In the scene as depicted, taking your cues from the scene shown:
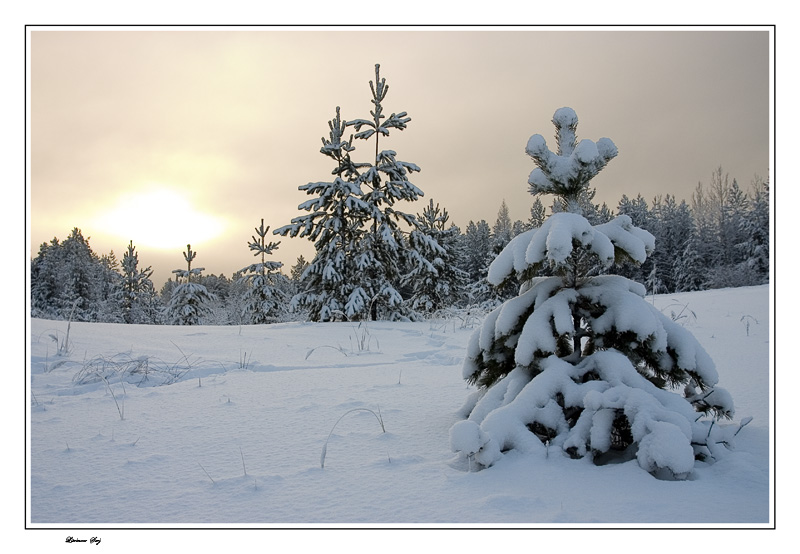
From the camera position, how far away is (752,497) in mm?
1885

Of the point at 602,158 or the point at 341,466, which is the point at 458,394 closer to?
the point at 341,466

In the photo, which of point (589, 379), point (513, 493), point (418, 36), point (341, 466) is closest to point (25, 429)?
point (341, 466)

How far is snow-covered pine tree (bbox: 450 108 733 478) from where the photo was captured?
214 cm

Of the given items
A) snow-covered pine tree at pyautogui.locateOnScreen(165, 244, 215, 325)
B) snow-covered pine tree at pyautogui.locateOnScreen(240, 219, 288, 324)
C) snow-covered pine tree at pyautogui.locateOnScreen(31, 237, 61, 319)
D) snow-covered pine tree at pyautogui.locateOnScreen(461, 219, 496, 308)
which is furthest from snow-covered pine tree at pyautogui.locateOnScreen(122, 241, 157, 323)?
snow-covered pine tree at pyautogui.locateOnScreen(461, 219, 496, 308)

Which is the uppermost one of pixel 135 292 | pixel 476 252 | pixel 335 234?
pixel 476 252

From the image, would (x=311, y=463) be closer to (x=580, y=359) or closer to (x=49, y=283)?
(x=580, y=359)

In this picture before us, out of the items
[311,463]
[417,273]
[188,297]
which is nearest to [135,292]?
[188,297]

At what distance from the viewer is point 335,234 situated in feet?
50.1

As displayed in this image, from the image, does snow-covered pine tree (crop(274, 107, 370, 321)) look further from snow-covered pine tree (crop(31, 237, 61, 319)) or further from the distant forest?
snow-covered pine tree (crop(31, 237, 61, 319))

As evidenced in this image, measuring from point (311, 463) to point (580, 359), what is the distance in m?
1.64

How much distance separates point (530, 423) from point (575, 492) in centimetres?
44

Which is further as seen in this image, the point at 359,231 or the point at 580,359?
the point at 359,231

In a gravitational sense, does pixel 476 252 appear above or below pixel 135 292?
above
